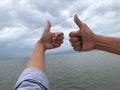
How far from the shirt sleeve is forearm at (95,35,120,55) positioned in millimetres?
904

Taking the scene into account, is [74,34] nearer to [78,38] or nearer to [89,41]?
[78,38]

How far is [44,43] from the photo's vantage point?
3436 mm

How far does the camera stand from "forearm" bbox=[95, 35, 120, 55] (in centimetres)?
268

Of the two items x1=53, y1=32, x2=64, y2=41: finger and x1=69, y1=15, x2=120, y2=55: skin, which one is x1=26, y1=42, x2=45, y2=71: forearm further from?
x1=53, y1=32, x2=64, y2=41: finger

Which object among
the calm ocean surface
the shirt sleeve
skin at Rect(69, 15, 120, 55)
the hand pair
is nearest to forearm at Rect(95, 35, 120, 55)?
skin at Rect(69, 15, 120, 55)

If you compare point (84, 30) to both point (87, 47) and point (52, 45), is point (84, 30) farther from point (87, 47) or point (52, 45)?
point (52, 45)

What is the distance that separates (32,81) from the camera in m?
2.39

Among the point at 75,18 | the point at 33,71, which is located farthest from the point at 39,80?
the point at 75,18

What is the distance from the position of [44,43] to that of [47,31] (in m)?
0.26

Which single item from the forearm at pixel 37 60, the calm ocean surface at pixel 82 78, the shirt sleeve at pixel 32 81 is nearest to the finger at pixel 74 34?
the forearm at pixel 37 60

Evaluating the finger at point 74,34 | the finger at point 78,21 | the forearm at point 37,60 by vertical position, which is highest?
the finger at point 78,21

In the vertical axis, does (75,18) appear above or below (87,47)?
above

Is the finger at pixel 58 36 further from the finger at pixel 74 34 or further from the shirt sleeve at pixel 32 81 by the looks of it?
the shirt sleeve at pixel 32 81

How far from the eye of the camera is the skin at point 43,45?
267 centimetres
